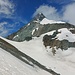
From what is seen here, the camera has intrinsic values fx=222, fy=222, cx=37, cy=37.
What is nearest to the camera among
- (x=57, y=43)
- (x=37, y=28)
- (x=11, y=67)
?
(x=11, y=67)

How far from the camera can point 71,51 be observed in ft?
284

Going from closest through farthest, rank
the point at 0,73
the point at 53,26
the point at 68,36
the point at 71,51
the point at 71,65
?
the point at 0,73
the point at 71,65
the point at 71,51
the point at 68,36
the point at 53,26

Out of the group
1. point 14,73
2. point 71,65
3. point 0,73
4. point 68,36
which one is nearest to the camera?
point 0,73

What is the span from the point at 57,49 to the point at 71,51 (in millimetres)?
5557

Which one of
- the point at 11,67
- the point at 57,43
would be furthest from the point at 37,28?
the point at 11,67

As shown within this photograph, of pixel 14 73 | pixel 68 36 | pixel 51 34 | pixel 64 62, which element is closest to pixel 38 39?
pixel 51 34

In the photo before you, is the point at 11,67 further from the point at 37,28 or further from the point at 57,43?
the point at 37,28

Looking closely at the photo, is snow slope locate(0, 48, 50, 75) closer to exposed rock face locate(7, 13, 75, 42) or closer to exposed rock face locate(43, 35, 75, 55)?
exposed rock face locate(43, 35, 75, 55)

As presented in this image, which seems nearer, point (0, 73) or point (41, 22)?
point (0, 73)

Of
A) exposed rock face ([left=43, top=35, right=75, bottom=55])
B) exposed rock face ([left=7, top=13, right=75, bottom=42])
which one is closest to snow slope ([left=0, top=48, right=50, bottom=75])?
exposed rock face ([left=43, top=35, right=75, bottom=55])

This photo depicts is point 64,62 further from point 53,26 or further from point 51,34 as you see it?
point 53,26

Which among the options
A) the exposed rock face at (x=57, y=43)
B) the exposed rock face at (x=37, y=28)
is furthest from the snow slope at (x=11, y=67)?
the exposed rock face at (x=37, y=28)

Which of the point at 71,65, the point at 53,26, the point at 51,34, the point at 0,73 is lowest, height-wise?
the point at 0,73

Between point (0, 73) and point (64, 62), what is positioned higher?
point (64, 62)
